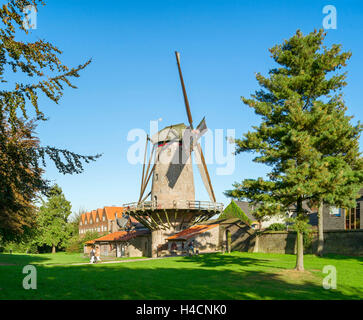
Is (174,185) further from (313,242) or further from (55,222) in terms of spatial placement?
(55,222)

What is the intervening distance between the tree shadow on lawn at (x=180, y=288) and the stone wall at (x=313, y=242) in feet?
41.6

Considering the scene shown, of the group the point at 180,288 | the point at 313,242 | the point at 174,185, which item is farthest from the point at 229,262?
the point at 174,185

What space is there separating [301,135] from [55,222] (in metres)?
61.5

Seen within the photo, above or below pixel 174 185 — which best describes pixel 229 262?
below

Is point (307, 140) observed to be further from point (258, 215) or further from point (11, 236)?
point (11, 236)

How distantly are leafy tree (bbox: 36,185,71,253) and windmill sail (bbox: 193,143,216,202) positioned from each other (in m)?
38.0

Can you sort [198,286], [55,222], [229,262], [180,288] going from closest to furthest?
[180,288], [198,286], [229,262], [55,222]

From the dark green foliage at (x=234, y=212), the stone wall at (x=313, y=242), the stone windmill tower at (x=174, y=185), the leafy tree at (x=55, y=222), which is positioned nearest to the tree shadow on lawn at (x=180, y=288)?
the stone wall at (x=313, y=242)

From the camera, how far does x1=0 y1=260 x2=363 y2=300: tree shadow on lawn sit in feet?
42.5

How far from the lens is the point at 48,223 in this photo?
2729 inches

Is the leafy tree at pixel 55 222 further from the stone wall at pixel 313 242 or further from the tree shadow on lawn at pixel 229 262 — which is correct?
the tree shadow on lawn at pixel 229 262

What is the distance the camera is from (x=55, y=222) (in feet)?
227

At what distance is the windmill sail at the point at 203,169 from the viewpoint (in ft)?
132
